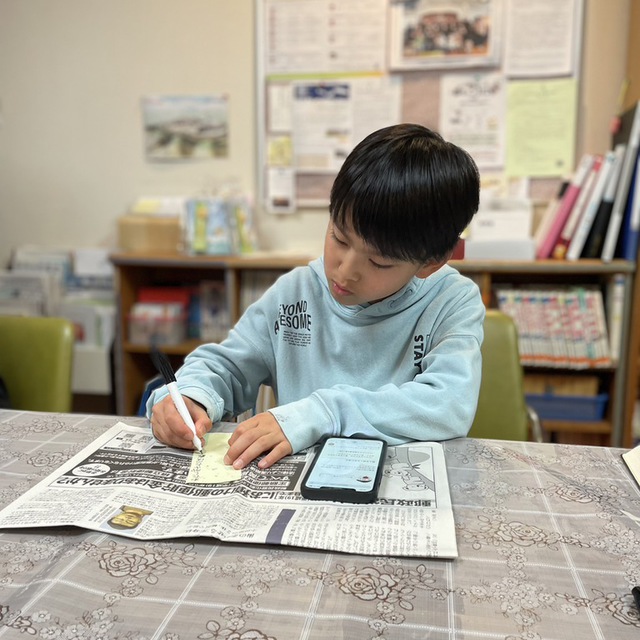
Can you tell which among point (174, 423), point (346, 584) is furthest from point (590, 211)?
point (346, 584)

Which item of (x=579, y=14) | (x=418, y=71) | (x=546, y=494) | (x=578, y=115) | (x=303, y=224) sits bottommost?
(x=546, y=494)

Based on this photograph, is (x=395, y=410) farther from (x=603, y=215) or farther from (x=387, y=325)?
(x=603, y=215)

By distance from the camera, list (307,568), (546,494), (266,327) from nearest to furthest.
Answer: (307,568) < (546,494) < (266,327)

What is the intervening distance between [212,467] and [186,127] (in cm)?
215

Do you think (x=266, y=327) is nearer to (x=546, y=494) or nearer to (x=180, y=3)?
(x=546, y=494)

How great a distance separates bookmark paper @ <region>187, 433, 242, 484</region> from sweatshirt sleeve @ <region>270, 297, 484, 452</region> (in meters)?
0.09

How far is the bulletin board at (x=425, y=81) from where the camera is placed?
2338 millimetres

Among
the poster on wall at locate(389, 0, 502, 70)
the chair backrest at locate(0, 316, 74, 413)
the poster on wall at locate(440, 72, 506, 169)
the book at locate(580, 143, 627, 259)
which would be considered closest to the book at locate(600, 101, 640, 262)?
the book at locate(580, 143, 627, 259)

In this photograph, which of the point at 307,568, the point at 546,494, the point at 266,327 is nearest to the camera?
the point at 307,568

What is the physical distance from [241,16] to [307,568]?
2.45m

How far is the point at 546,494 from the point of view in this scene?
0.72 m

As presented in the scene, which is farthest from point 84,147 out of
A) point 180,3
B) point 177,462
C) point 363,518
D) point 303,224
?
point 363,518

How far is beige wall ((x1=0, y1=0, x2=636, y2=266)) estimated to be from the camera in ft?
8.38

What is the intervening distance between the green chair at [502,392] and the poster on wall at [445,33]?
1506mm
